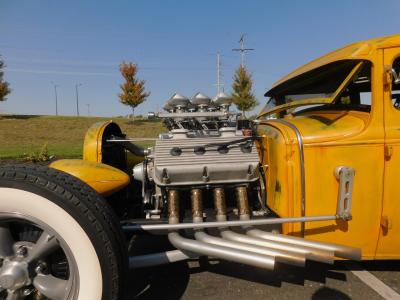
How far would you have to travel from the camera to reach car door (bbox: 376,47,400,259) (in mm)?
2209

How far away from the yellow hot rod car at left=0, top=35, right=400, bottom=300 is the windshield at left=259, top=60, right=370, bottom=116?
0.05 ft

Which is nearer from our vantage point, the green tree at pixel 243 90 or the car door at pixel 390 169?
the car door at pixel 390 169

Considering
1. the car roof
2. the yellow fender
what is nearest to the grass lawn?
the yellow fender

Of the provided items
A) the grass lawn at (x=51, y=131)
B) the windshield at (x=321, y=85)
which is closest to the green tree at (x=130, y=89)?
the grass lawn at (x=51, y=131)

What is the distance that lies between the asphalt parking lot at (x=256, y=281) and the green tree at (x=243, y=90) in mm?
23817

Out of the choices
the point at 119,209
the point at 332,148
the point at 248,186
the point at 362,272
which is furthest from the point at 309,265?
the point at 119,209

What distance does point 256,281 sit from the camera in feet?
8.64

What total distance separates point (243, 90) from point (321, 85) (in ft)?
80.8

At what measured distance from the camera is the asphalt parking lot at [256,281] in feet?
8.00

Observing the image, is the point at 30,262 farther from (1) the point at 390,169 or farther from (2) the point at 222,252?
(1) the point at 390,169

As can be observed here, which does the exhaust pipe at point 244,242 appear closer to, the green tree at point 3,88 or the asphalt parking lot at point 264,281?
the asphalt parking lot at point 264,281

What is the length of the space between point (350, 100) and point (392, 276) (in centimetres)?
170

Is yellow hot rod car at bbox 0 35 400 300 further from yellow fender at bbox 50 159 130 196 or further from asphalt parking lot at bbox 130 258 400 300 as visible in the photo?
asphalt parking lot at bbox 130 258 400 300

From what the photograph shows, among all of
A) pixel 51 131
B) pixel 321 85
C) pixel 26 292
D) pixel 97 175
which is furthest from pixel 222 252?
pixel 51 131
